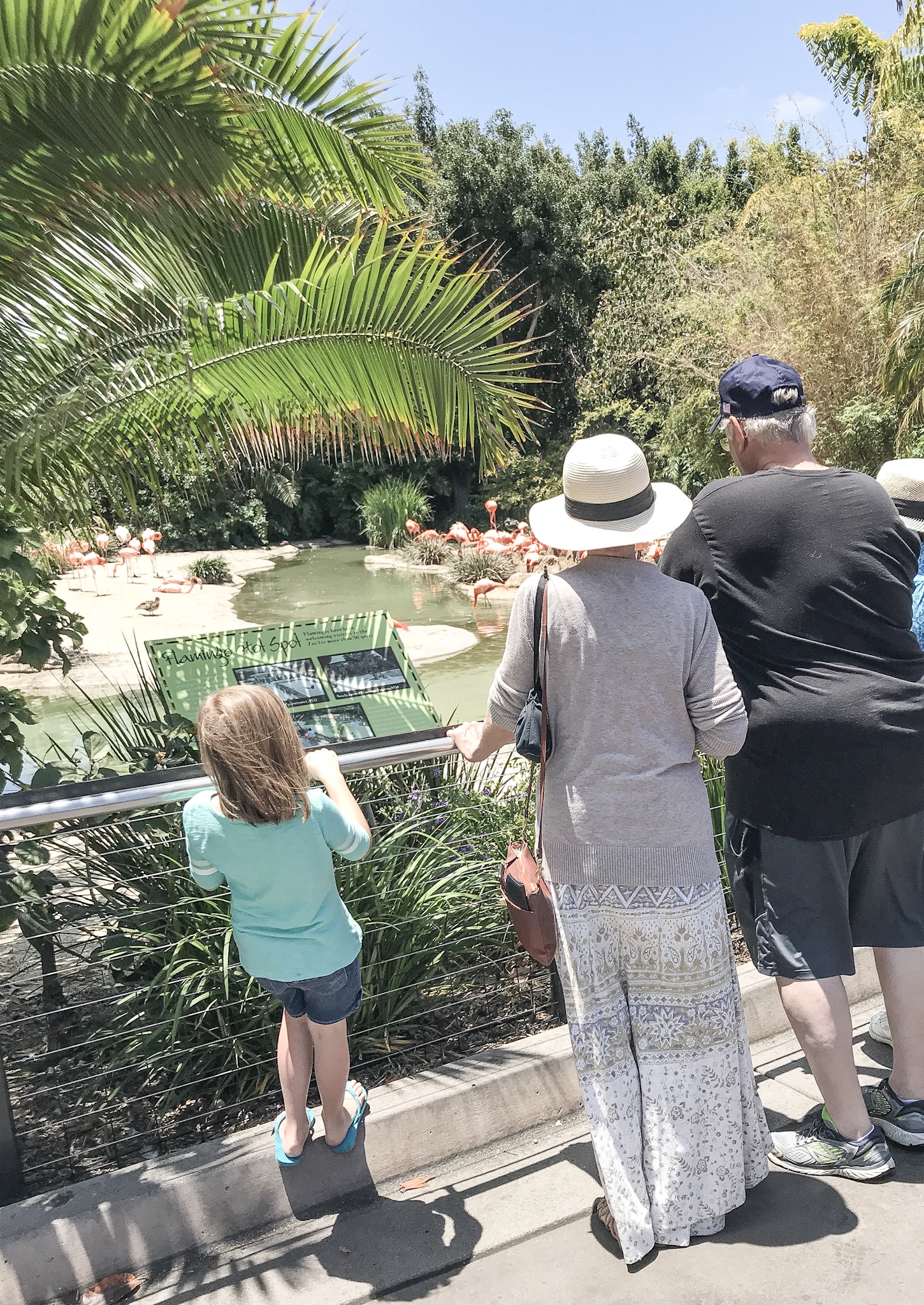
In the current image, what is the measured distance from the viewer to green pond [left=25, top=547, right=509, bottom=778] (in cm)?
1096

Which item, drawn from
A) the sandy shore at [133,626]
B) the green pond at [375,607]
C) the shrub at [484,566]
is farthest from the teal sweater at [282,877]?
the shrub at [484,566]

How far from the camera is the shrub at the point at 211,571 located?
2178cm

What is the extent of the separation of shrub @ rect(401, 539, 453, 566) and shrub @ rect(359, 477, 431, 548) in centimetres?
216

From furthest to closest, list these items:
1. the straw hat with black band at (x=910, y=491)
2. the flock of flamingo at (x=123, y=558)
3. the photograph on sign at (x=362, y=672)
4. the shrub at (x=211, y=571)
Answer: the shrub at (x=211, y=571) → the flock of flamingo at (x=123, y=558) → the photograph on sign at (x=362, y=672) → the straw hat with black band at (x=910, y=491)

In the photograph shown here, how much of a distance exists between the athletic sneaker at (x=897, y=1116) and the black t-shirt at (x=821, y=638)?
771 millimetres

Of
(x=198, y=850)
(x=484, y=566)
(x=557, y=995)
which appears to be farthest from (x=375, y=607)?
(x=198, y=850)

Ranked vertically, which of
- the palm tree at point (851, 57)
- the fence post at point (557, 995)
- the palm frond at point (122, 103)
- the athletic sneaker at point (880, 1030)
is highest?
the palm tree at point (851, 57)

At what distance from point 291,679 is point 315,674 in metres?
0.10

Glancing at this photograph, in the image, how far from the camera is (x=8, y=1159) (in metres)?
2.45

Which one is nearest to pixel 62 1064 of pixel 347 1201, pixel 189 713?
pixel 347 1201

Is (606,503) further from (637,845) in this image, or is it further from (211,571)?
(211,571)

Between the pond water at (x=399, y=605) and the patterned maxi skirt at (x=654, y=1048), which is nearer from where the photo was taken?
the patterned maxi skirt at (x=654, y=1048)

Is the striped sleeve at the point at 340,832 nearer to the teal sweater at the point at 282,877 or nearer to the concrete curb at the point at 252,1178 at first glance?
the teal sweater at the point at 282,877

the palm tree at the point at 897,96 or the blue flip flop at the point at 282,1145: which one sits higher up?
the palm tree at the point at 897,96
